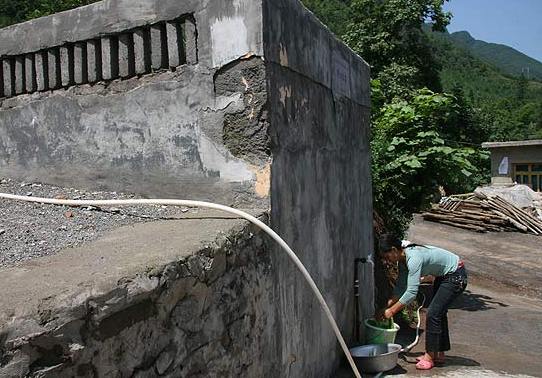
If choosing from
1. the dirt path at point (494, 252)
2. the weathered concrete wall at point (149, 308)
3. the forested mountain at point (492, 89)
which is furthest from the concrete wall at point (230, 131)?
the forested mountain at point (492, 89)

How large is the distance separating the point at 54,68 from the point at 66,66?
0.12 m

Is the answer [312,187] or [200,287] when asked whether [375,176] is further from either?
[200,287]

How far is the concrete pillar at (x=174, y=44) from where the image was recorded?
3.86 meters

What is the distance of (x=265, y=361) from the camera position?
10.8 feet

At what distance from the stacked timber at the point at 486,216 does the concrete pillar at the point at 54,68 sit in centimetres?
1698

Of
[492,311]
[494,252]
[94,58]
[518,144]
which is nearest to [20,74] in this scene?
A: [94,58]

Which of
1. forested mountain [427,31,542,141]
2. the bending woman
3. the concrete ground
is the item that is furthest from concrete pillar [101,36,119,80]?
forested mountain [427,31,542,141]

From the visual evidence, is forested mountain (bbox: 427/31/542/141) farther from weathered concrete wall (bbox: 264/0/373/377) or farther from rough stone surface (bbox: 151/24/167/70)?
rough stone surface (bbox: 151/24/167/70)

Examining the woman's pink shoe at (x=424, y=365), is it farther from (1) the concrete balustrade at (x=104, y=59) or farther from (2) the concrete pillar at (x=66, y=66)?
Result: (2) the concrete pillar at (x=66, y=66)

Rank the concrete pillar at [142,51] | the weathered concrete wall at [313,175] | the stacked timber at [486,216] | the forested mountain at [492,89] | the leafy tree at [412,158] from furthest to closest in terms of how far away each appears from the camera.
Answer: the forested mountain at [492,89], the stacked timber at [486,216], the leafy tree at [412,158], the concrete pillar at [142,51], the weathered concrete wall at [313,175]

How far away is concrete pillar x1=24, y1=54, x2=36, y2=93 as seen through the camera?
453 cm

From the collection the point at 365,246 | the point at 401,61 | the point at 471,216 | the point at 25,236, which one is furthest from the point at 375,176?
the point at 401,61

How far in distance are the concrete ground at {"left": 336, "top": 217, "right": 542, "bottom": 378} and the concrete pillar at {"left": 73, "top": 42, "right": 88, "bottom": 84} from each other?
313 cm

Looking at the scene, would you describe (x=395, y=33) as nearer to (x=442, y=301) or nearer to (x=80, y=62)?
(x=442, y=301)
